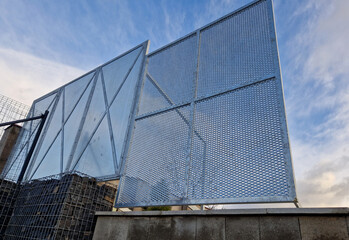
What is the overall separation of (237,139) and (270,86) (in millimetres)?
1242

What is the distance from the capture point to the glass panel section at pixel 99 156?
7125mm

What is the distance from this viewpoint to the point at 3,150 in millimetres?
12305

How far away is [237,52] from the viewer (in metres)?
5.79

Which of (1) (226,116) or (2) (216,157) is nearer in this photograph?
(2) (216,157)

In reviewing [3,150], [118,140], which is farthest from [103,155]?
[3,150]

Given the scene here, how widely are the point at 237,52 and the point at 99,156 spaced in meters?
5.03

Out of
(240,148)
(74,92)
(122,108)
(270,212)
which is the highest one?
(74,92)

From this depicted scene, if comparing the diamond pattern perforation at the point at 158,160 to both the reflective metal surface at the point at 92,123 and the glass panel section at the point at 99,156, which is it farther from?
the glass panel section at the point at 99,156

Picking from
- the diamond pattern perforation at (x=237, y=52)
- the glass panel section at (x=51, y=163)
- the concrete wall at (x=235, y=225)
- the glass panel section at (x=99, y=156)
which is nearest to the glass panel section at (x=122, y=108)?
the glass panel section at (x=99, y=156)

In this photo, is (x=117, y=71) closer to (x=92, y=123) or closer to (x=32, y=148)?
(x=92, y=123)

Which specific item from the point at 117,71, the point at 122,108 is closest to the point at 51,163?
the point at 122,108

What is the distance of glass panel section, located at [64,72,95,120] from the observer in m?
10.6

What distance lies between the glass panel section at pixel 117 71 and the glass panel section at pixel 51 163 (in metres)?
3.00

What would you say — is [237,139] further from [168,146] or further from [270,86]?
[168,146]
